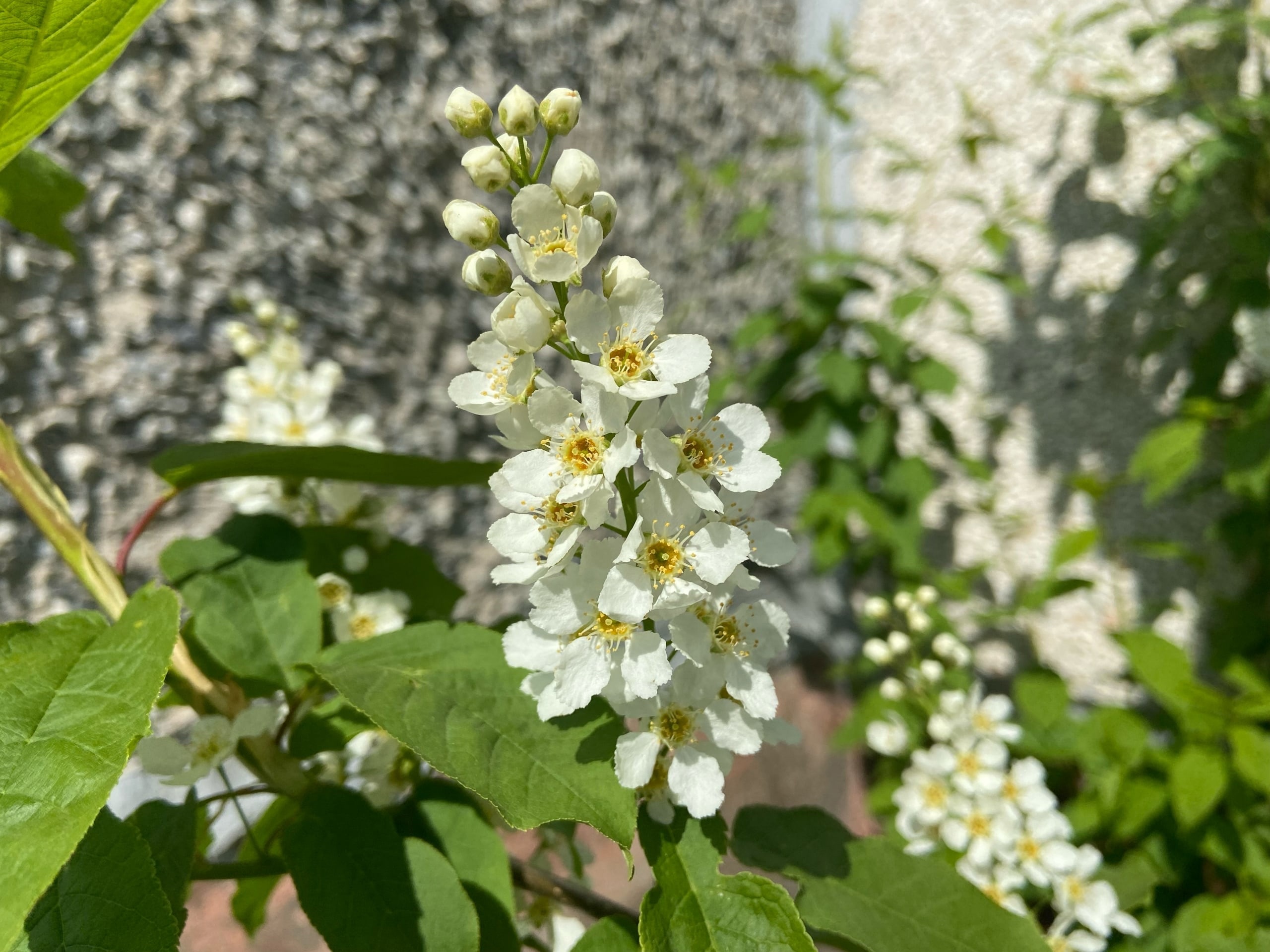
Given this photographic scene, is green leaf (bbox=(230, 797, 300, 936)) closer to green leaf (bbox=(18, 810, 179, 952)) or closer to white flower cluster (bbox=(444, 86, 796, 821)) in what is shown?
green leaf (bbox=(18, 810, 179, 952))

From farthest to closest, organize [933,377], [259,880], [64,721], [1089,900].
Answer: [933,377], [1089,900], [259,880], [64,721]

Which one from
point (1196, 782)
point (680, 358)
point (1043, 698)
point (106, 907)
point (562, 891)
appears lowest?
point (1043, 698)

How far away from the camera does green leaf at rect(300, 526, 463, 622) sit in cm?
81

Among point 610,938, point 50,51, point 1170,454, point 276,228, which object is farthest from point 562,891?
point 1170,454

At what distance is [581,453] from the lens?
49cm

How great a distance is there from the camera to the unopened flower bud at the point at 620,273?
19.5 inches

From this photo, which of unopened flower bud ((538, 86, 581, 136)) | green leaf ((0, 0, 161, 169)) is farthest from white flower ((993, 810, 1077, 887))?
green leaf ((0, 0, 161, 169))

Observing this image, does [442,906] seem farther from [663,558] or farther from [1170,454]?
[1170,454]

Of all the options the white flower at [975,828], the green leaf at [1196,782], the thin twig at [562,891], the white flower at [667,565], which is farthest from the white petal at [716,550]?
the green leaf at [1196,782]

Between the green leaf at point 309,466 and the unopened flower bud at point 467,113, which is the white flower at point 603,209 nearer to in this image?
the unopened flower bud at point 467,113

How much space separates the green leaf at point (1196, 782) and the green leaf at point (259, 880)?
1239mm

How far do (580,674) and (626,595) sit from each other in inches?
2.6

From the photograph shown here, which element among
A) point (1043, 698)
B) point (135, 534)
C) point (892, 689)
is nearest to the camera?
point (135, 534)

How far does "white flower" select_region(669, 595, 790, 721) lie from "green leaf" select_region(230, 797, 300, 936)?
393 millimetres
